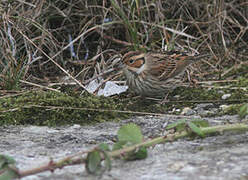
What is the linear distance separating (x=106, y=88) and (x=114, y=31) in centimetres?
127

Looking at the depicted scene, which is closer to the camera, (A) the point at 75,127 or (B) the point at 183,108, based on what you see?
(A) the point at 75,127

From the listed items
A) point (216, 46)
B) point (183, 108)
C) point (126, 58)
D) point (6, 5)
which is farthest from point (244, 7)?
point (6, 5)

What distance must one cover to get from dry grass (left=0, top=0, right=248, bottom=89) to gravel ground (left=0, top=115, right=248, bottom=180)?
63.1 inches

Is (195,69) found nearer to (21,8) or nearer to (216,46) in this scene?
(216,46)

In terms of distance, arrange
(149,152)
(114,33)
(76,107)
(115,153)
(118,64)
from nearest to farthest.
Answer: (115,153) < (149,152) < (76,107) < (118,64) < (114,33)

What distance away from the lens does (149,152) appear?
2.04m

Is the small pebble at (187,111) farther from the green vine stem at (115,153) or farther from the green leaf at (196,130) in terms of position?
the green leaf at (196,130)

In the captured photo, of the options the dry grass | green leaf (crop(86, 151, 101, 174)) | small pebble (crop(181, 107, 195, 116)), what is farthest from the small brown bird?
green leaf (crop(86, 151, 101, 174))

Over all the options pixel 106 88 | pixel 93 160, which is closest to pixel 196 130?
pixel 93 160

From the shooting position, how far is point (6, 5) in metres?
4.28

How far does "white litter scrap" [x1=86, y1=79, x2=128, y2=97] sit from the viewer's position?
3.79m

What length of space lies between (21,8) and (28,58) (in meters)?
0.72

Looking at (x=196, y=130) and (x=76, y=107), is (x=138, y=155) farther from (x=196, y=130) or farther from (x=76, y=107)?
(x=76, y=107)

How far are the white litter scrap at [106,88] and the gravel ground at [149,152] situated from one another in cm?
89
